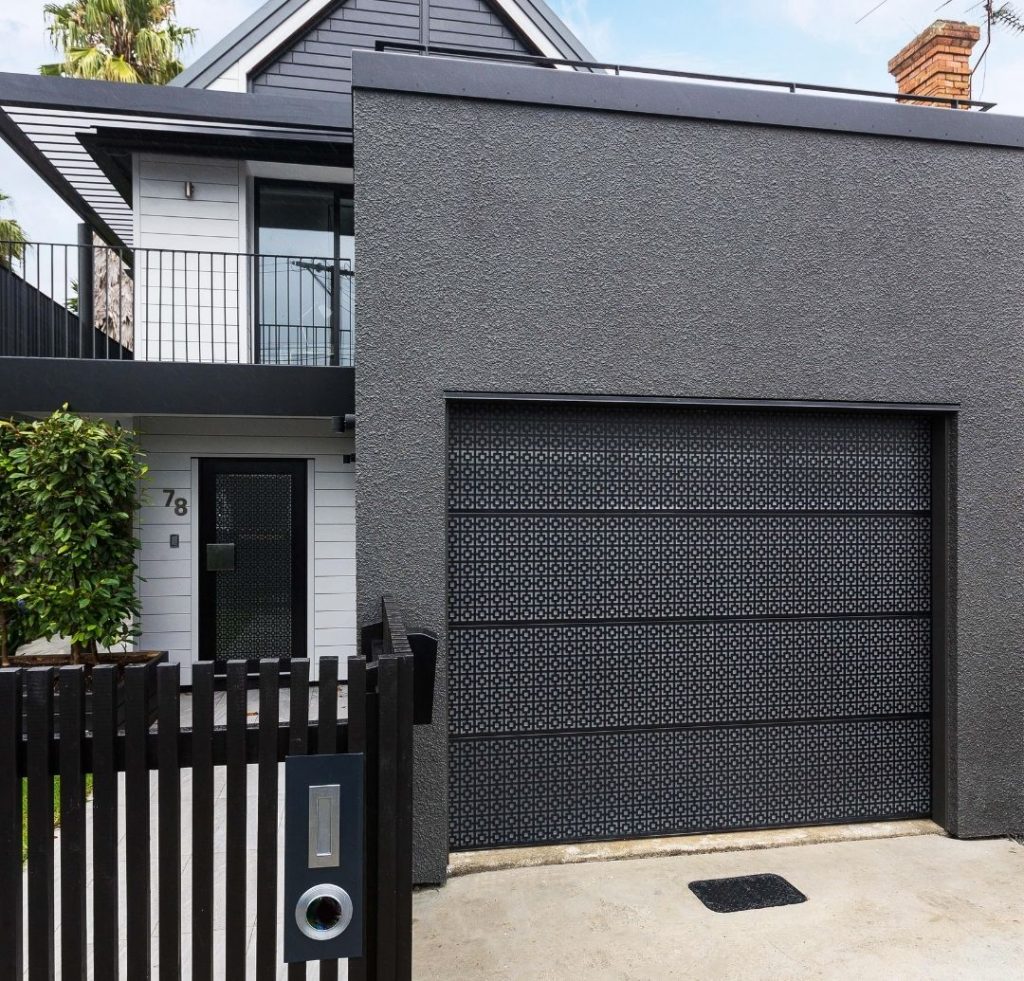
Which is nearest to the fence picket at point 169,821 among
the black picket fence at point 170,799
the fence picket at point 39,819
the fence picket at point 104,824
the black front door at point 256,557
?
the black picket fence at point 170,799

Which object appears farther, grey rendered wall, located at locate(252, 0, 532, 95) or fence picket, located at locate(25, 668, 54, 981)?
grey rendered wall, located at locate(252, 0, 532, 95)

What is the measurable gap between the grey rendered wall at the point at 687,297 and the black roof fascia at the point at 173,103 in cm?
339

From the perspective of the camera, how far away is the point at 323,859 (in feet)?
6.24

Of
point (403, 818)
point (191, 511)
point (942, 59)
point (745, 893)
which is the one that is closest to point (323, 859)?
point (403, 818)

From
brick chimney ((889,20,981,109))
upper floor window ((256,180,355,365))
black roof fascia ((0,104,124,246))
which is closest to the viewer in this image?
brick chimney ((889,20,981,109))

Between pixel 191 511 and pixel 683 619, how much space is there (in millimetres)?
5155

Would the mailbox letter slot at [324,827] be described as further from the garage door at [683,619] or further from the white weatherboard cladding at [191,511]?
the white weatherboard cladding at [191,511]

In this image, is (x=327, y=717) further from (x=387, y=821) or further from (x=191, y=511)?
(x=191, y=511)

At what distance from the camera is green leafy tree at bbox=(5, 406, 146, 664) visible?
574 cm

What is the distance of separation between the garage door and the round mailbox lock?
1.84 metres

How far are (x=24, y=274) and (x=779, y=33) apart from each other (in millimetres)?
9945

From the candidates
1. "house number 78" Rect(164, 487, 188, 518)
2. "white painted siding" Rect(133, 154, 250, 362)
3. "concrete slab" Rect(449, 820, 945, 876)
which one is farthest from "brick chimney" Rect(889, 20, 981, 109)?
"house number 78" Rect(164, 487, 188, 518)

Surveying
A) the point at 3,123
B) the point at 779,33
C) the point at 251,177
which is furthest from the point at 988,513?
the point at 779,33

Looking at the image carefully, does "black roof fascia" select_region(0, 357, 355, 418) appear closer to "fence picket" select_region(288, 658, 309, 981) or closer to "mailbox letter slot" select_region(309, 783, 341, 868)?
"fence picket" select_region(288, 658, 309, 981)
